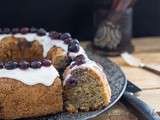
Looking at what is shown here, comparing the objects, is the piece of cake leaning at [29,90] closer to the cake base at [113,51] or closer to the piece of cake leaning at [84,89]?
the piece of cake leaning at [84,89]

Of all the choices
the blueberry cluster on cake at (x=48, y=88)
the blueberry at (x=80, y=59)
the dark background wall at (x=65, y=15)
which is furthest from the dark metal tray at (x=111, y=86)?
the dark background wall at (x=65, y=15)

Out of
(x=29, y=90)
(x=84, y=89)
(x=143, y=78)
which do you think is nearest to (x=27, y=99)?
(x=29, y=90)

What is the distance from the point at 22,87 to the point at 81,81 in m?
0.15

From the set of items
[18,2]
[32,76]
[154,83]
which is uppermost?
[18,2]

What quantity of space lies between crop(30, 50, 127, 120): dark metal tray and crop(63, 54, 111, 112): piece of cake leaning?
0.02 m

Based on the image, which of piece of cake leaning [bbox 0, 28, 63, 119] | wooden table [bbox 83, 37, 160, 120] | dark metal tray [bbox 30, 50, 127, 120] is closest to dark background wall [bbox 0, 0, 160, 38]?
wooden table [bbox 83, 37, 160, 120]

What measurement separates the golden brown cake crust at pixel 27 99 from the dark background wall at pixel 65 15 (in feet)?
2.08

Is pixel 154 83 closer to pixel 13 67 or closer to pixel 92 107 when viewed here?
pixel 92 107

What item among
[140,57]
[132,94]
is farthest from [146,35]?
[132,94]

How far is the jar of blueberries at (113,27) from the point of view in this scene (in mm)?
1740

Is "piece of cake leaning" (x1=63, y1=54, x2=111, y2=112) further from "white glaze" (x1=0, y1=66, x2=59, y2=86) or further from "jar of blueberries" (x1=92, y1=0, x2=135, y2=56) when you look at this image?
"jar of blueberries" (x1=92, y1=0, x2=135, y2=56)

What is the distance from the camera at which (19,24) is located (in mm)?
1865

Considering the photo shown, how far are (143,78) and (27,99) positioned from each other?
456 millimetres

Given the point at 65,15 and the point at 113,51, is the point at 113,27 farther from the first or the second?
the point at 65,15
